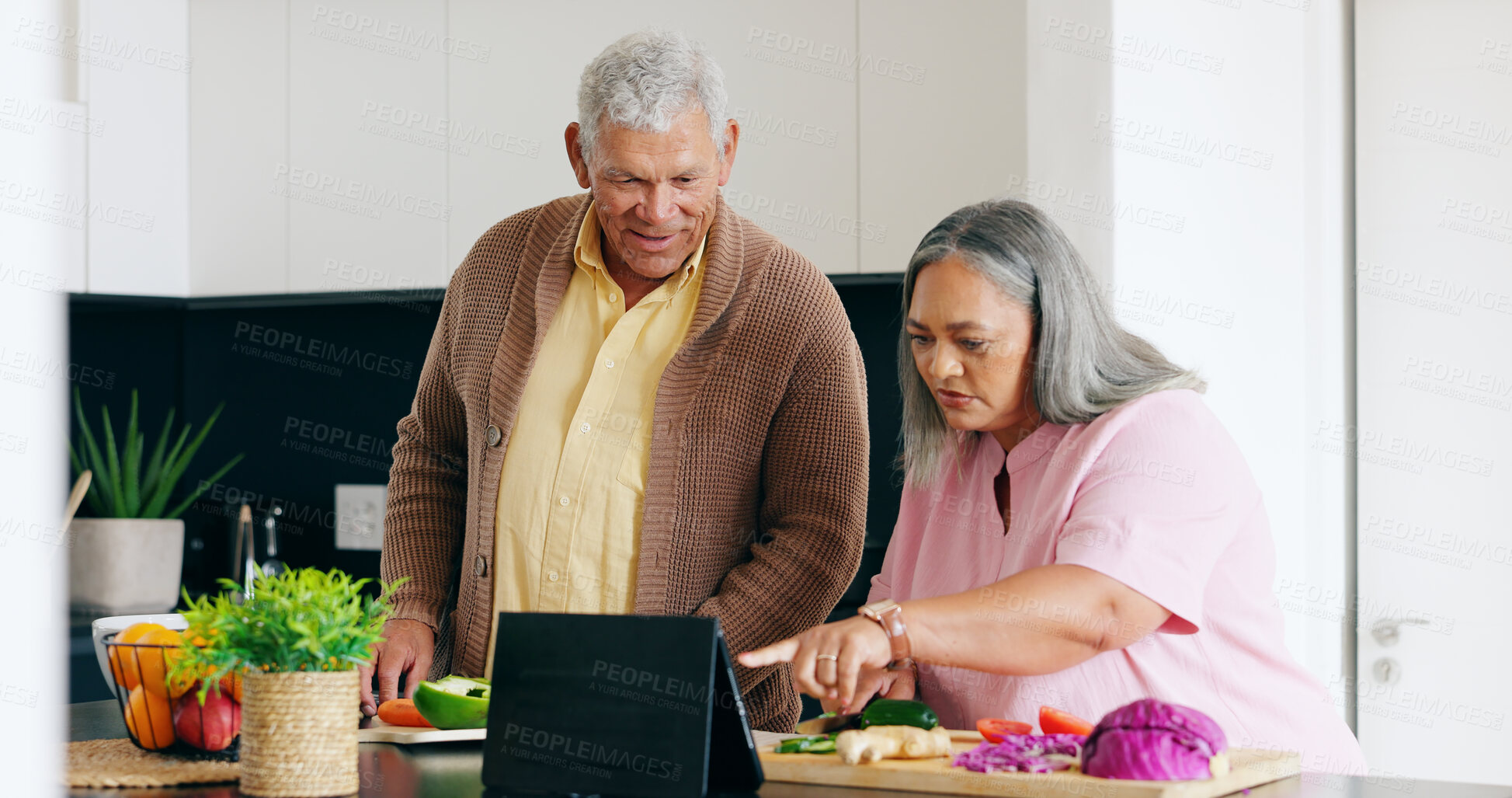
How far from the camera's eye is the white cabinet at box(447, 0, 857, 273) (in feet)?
8.78

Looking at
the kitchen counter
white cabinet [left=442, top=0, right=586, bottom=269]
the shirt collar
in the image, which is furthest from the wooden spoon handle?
the kitchen counter

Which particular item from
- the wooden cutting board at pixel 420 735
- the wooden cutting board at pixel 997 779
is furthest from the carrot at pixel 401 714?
the wooden cutting board at pixel 997 779

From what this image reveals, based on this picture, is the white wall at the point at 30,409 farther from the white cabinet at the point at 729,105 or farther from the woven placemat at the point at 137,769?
the white cabinet at the point at 729,105

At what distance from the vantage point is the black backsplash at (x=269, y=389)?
337 cm

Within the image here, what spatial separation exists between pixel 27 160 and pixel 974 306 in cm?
→ 107

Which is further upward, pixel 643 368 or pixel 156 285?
pixel 156 285

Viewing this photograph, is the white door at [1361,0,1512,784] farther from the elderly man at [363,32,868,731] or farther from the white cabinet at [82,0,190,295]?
the white cabinet at [82,0,190,295]

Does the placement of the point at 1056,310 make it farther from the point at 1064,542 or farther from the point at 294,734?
the point at 294,734

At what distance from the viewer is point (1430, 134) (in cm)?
234

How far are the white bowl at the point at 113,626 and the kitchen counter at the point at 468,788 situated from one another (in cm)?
16

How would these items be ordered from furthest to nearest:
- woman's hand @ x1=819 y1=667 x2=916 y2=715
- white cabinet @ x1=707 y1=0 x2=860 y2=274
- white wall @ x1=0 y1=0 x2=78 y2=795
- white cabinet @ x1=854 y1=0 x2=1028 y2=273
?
1. white cabinet @ x1=707 y1=0 x2=860 y2=274
2. white cabinet @ x1=854 y1=0 x2=1028 y2=273
3. woman's hand @ x1=819 y1=667 x2=916 y2=715
4. white wall @ x1=0 y1=0 x2=78 y2=795

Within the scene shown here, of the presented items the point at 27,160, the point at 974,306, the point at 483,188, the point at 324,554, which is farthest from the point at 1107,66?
the point at 324,554

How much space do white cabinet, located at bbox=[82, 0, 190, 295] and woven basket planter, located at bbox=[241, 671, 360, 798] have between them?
2457mm

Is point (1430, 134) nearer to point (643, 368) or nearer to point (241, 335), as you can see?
point (643, 368)
